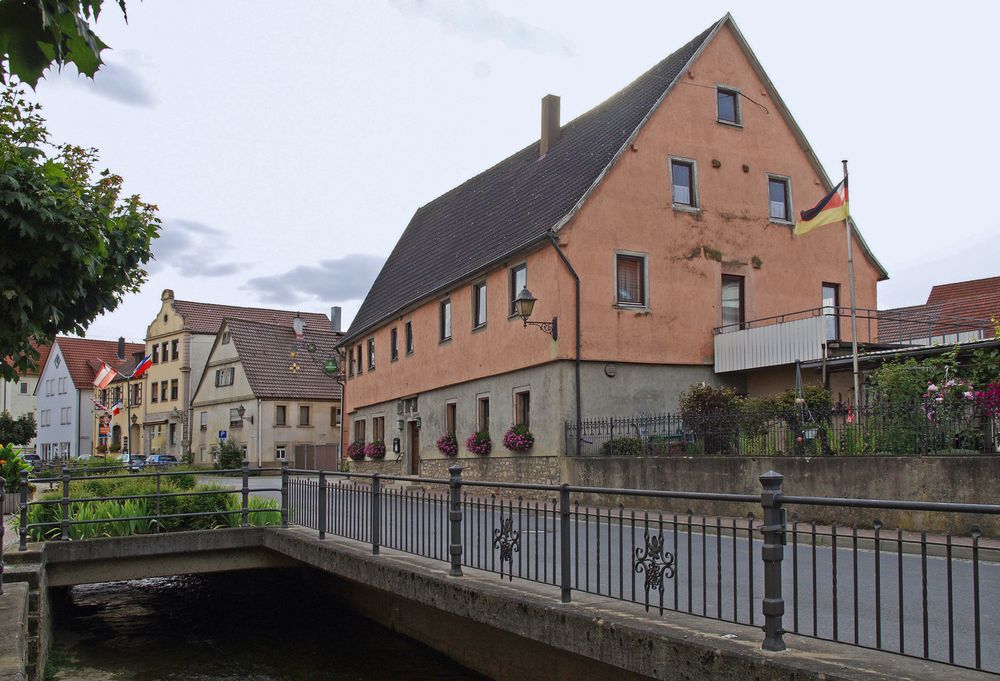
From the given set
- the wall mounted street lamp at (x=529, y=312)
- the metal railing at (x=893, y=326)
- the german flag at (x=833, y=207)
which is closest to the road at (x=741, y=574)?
the wall mounted street lamp at (x=529, y=312)

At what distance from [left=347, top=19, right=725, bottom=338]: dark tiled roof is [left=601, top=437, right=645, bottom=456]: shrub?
5344mm

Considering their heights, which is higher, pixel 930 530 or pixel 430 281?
pixel 430 281

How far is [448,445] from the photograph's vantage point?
92.6ft

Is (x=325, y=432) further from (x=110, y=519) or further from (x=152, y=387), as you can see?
(x=110, y=519)

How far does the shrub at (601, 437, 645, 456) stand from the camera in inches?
797

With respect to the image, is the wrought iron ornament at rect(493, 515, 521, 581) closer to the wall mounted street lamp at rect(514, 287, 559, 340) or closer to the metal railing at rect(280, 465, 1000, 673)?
the metal railing at rect(280, 465, 1000, 673)

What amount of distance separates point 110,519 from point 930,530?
38.6 ft

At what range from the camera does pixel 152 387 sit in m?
69.2

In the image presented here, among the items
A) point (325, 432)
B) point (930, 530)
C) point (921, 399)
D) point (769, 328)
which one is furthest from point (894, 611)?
point (325, 432)

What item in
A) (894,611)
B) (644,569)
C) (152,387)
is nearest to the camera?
(644,569)

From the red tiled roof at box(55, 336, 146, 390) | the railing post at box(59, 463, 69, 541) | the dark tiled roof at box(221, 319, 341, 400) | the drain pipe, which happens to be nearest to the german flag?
the drain pipe

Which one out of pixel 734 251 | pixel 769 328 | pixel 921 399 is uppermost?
pixel 734 251

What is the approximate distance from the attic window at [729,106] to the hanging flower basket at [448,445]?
11971 mm

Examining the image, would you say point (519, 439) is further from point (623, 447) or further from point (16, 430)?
point (16, 430)
